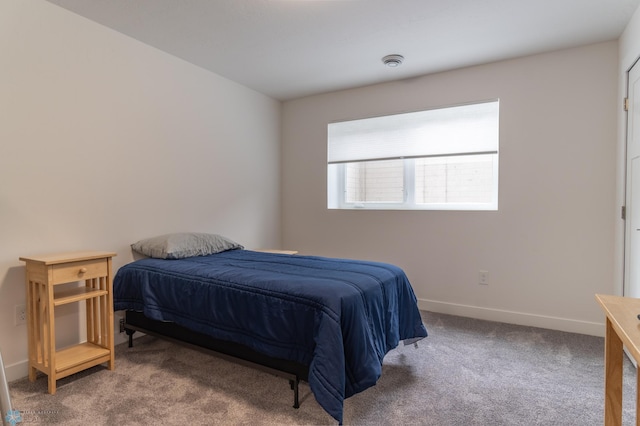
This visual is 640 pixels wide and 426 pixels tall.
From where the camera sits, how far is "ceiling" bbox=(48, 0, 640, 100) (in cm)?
226

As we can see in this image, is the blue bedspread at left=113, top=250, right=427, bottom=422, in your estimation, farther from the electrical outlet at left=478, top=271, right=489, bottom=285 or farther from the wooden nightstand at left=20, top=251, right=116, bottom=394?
the electrical outlet at left=478, top=271, right=489, bottom=285

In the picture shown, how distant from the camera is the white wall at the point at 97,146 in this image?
82.7 inches

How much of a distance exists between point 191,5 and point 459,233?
286cm

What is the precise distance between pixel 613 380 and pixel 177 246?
2596mm

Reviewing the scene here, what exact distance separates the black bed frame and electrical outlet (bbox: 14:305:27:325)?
23.3 inches

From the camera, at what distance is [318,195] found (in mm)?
4141

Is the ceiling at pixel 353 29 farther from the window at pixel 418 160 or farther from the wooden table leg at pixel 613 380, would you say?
the wooden table leg at pixel 613 380

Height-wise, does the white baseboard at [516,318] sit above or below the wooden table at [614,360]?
below

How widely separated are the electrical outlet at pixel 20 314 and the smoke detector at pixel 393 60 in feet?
10.5

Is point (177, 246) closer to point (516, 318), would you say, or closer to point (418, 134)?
point (418, 134)

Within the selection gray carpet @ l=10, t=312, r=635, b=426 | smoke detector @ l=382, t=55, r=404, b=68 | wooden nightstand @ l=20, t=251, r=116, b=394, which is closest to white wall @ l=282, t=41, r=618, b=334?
smoke detector @ l=382, t=55, r=404, b=68

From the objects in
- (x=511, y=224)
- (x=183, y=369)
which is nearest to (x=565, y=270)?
(x=511, y=224)

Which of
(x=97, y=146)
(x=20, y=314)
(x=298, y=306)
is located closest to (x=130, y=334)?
(x=20, y=314)

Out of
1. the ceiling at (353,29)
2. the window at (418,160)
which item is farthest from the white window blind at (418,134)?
the ceiling at (353,29)
